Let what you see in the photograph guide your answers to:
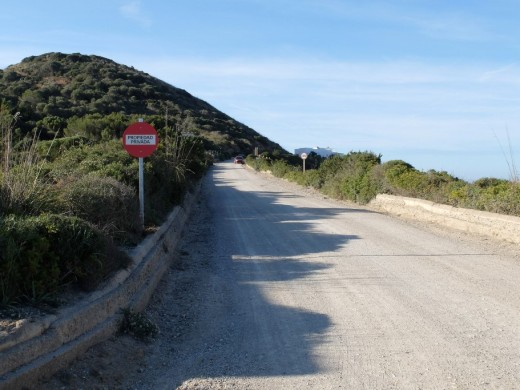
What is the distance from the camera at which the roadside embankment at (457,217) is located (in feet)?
45.7

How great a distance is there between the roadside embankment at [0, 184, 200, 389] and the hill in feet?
54.7

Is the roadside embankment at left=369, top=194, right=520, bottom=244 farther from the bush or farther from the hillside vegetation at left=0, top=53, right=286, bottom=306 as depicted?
the bush

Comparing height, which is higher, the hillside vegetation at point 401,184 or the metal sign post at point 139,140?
the metal sign post at point 139,140

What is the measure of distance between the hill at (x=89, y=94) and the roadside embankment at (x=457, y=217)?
9.11m

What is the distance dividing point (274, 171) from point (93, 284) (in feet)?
160

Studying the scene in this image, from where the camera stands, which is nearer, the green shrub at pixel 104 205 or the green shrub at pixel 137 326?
the green shrub at pixel 137 326

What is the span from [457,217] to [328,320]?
33.4ft

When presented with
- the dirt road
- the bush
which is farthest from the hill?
the bush

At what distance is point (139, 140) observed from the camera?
12.4 m

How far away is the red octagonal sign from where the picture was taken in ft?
40.3

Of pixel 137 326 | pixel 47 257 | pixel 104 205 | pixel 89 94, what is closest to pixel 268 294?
pixel 137 326

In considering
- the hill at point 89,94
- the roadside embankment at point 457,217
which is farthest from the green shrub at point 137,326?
the hill at point 89,94

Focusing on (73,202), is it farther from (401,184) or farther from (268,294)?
(401,184)

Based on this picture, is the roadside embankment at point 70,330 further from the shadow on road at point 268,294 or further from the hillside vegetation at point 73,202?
the shadow on road at point 268,294
